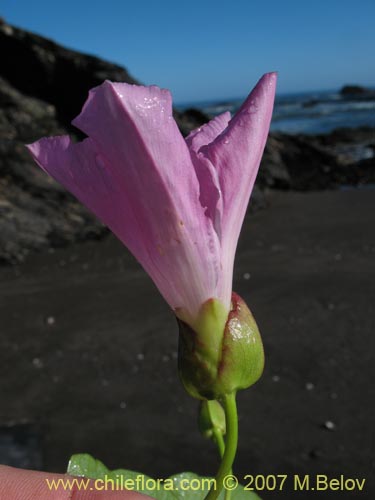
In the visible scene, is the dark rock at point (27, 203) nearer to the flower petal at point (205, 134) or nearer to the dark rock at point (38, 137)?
the dark rock at point (38, 137)

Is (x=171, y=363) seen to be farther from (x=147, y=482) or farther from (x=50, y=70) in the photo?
(x=50, y=70)

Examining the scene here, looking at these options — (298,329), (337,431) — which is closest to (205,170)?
(337,431)

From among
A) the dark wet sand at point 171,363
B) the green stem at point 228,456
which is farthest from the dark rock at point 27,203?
the green stem at point 228,456

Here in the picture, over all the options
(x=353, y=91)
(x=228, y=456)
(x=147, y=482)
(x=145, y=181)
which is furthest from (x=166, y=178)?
(x=353, y=91)

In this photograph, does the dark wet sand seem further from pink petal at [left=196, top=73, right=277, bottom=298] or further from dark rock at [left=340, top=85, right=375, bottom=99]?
dark rock at [left=340, top=85, right=375, bottom=99]

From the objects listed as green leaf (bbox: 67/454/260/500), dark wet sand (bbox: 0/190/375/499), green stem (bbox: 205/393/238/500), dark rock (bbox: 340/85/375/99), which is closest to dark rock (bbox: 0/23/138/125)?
dark wet sand (bbox: 0/190/375/499)
